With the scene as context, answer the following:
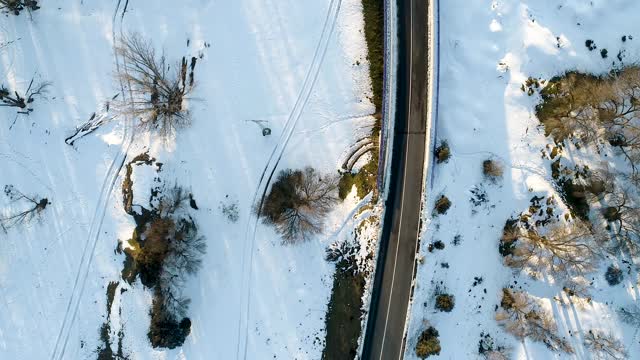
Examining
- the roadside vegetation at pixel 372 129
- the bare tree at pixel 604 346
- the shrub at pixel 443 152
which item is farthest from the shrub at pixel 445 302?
the bare tree at pixel 604 346

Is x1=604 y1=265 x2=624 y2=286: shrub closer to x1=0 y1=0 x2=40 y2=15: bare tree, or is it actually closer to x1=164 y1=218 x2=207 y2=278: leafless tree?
x1=164 y1=218 x2=207 y2=278: leafless tree

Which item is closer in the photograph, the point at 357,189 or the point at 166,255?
the point at 166,255

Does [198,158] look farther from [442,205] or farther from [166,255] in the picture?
[442,205]

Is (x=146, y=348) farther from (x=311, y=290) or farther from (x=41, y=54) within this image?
(x=41, y=54)

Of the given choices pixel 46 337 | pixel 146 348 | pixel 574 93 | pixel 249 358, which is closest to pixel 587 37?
pixel 574 93

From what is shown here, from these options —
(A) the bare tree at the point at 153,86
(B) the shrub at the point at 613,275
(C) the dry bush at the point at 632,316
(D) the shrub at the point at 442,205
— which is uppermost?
(A) the bare tree at the point at 153,86

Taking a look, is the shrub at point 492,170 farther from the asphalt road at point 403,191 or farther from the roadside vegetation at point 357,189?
the roadside vegetation at point 357,189

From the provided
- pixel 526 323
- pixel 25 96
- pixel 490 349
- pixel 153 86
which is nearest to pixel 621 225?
pixel 526 323
